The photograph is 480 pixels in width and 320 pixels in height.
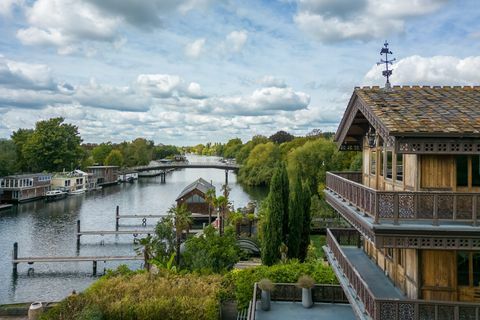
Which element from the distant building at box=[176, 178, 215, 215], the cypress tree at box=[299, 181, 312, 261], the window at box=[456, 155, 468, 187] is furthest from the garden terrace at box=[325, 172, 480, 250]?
the distant building at box=[176, 178, 215, 215]

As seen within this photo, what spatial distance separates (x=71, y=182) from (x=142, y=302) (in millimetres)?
84275

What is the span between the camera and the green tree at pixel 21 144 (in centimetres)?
10769

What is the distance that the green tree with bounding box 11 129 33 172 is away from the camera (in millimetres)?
107688

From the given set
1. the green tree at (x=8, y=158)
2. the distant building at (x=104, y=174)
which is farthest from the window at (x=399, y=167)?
the distant building at (x=104, y=174)

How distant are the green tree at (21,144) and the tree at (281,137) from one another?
316ft

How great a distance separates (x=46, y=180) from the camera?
90.6 metres

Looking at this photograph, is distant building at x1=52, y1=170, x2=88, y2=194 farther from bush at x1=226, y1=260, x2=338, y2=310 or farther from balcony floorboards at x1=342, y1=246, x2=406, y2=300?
balcony floorboards at x1=342, y1=246, x2=406, y2=300

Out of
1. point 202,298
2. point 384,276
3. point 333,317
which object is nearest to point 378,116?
point 384,276

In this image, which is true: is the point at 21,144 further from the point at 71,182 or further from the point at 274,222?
the point at 274,222

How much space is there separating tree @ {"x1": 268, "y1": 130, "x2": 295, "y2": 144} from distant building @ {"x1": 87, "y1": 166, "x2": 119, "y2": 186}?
73507 mm

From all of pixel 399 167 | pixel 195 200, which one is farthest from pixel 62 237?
pixel 399 167

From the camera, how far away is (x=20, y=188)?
3172 inches

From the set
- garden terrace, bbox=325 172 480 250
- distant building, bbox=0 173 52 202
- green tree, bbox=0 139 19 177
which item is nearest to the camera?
garden terrace, bbox=325 172 480 250

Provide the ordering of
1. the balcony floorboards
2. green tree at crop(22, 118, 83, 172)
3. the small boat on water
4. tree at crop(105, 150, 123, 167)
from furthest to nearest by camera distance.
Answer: tree at crop(105, 150, 123, 167)
green tree at crop(22, 118, 83, 172)
the small boat on water
the balcony floorboards
